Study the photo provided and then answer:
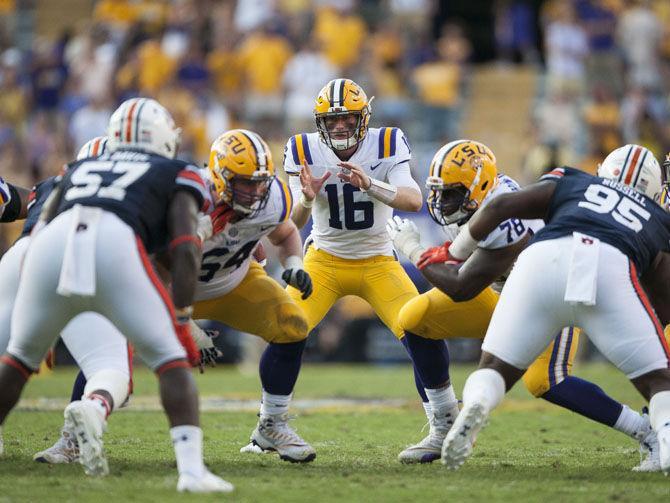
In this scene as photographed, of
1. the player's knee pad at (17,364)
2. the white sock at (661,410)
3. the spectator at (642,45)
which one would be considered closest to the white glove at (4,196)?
the player's knee pad at (17,364)

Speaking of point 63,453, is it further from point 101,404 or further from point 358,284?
point 358,284

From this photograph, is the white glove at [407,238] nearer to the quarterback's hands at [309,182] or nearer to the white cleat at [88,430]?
the quarterback's hands at [309,182]

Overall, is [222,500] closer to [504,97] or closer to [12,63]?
[504,97]

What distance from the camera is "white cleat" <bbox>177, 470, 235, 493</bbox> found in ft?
A: 16.8

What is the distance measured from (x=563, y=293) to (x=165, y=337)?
1.93 meters

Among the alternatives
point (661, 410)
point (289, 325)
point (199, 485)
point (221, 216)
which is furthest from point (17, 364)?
point (661, 410)

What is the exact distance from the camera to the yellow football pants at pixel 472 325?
6539mm

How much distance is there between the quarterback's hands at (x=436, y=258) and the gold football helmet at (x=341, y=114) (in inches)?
51.5

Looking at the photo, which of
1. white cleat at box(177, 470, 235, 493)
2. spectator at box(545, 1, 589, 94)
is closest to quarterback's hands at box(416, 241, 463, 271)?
white cleat at box(177, 470, 235, 493)

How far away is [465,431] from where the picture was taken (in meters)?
5.53

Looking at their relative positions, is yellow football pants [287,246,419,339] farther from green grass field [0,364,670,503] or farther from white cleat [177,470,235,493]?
white cleat [177,470,235,493]

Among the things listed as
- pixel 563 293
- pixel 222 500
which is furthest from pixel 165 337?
pixel 563 293

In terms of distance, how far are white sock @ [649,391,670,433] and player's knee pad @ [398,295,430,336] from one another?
5.00 ft

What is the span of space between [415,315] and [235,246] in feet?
3.66
